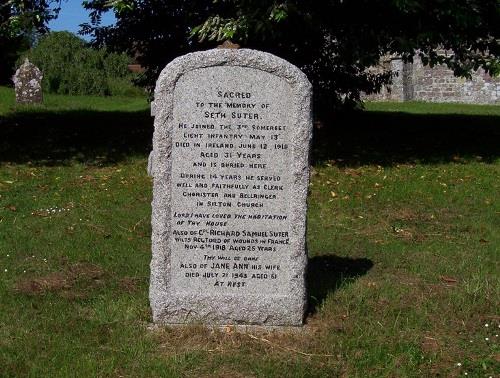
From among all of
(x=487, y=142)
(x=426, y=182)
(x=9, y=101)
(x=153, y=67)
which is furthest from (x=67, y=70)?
(x=426, y=182)

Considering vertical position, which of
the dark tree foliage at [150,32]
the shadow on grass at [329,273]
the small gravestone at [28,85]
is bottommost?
the shadow on grass at [329,273]

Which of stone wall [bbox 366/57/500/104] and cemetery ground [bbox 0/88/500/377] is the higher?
stone wall [bbox 366/57/500/104]

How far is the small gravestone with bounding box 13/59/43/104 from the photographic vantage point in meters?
19.4

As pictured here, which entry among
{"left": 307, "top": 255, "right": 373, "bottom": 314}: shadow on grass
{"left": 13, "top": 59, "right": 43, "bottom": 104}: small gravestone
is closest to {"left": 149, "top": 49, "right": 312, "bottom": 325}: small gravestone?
{"left": 307, "top": 255, "right": 373, "bottom": 314}: shadow on grass

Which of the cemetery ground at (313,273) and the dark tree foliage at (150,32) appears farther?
the dark tree foliage at (150,32)

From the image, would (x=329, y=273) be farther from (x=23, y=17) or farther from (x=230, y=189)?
(x=23, y=17)

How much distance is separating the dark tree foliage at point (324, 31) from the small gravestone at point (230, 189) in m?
4.96

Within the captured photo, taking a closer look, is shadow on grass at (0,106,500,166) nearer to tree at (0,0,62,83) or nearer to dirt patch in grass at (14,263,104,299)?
tree at (0,0,62,83)

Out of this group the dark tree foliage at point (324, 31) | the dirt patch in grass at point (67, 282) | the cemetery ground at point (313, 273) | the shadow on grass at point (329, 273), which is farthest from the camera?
the dark tree foliage at point (324, 31)

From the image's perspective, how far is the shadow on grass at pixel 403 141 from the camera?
1185 centimetres

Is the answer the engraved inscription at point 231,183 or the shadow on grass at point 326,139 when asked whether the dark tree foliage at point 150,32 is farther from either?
the engraved inscription at point 231,183

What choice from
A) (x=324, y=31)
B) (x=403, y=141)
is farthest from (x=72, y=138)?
(x=403, y=141)

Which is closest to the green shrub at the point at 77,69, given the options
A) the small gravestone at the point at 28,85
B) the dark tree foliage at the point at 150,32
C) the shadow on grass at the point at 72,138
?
the small gravestone at the point at 28,85

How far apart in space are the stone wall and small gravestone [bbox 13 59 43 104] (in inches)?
506
